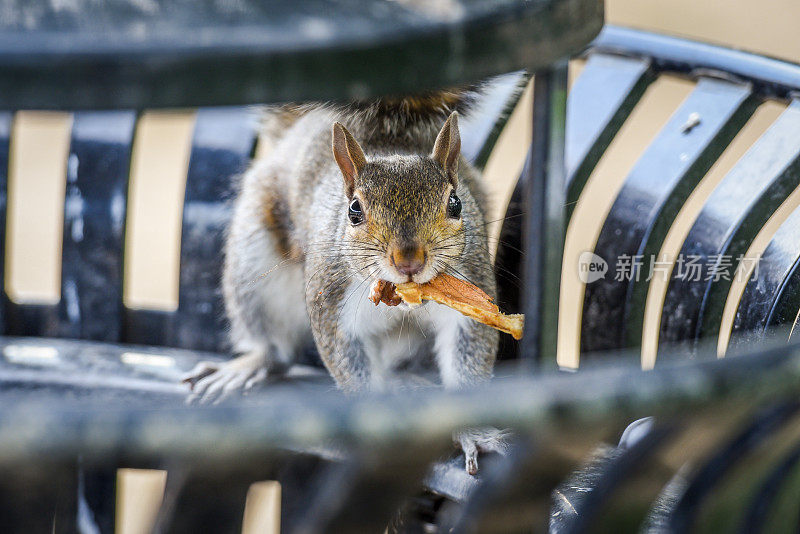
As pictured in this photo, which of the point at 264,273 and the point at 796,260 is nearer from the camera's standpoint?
the point at 796,260

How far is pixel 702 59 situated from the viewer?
4.91 feet

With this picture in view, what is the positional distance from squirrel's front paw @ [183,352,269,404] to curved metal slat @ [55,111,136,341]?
0.71 feet

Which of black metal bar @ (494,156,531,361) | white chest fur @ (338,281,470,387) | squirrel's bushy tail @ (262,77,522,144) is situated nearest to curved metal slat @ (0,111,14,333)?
squirrel's bushy tail @ (262,77,522,144)

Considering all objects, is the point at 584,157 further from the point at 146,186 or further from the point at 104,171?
the point at 146,186

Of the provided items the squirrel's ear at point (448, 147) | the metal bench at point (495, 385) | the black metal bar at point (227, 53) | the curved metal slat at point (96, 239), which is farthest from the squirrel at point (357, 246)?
the black metal bar at point (227, 53)

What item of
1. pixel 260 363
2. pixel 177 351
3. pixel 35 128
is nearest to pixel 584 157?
pixel 260 363

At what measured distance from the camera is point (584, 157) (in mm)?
1545

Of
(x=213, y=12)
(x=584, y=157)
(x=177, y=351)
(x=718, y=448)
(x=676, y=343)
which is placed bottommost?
(x=177, y=351)

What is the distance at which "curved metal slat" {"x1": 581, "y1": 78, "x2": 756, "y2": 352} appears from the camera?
1475mm

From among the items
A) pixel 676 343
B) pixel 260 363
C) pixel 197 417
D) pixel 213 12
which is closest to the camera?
pixel 197 417

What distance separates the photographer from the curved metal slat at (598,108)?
1550 mm

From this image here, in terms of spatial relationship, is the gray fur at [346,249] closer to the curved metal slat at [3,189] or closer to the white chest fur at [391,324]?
the white chest fur at [391,324]

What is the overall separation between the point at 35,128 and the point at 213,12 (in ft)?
13.3

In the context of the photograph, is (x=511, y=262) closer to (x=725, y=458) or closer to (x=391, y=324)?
(x=391, y=324)
